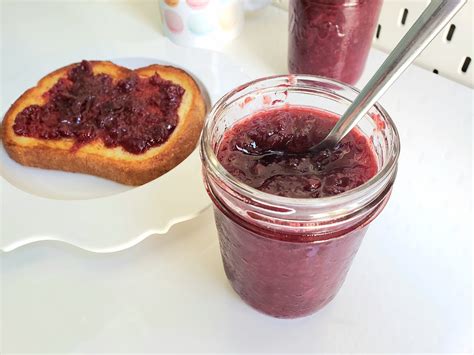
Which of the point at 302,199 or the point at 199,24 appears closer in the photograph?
the point at 302,199

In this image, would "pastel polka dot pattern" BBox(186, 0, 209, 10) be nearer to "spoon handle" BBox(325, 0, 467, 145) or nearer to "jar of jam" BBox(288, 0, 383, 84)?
"jar of jam" BBox(288, 0, 383, 84)

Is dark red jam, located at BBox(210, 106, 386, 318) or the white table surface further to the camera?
the white table surface

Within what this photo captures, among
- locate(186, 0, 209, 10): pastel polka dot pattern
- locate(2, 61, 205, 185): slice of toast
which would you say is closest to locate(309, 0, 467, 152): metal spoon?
locate(2, 61, 205, 185): slice of toast

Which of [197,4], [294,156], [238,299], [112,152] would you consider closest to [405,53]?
[294,156]

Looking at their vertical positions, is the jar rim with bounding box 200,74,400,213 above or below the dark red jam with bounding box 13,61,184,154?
above

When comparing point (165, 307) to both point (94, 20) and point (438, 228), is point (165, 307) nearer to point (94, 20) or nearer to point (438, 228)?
point (438, 228)

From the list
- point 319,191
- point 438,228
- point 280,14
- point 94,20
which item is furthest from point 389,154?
point 94,20

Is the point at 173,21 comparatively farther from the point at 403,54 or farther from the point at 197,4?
the point at 403,54
